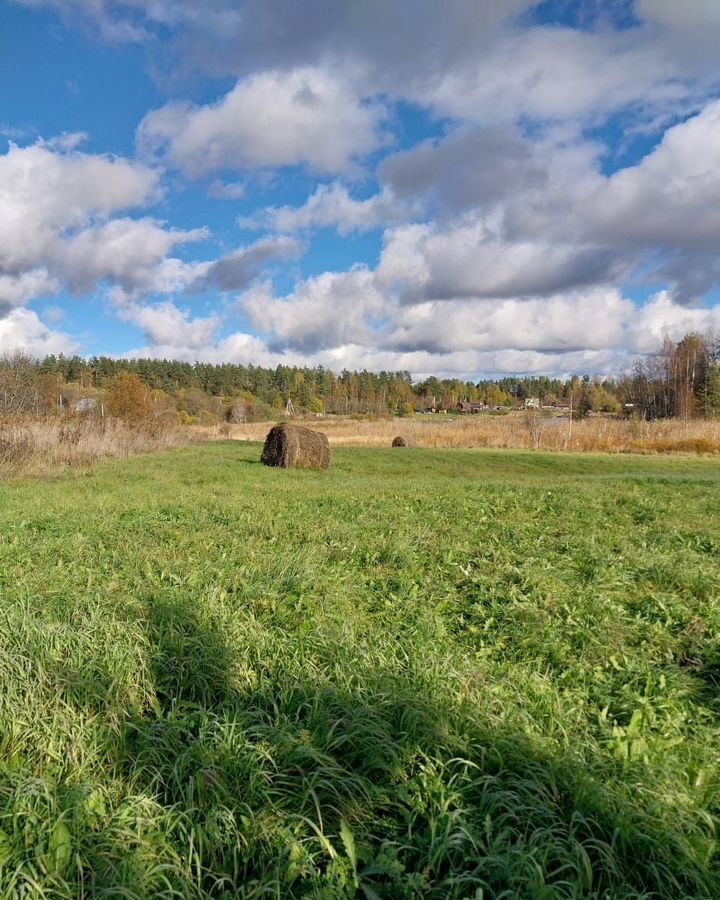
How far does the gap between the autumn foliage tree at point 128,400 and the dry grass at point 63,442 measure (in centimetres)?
618

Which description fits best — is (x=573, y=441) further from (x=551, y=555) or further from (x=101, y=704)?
(x=101, y=704)

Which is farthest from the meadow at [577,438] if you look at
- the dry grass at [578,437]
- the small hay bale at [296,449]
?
the small hay bale at [296,449]

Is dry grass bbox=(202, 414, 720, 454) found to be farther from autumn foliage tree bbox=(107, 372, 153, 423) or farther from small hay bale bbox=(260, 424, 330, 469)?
small hay bale bbox=(260, 424, 330, 469)

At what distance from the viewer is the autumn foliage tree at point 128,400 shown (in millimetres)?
32000

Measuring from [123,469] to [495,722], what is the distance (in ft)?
50.9

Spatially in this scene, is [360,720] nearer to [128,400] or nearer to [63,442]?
[63,442]

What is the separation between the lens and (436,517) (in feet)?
25.2

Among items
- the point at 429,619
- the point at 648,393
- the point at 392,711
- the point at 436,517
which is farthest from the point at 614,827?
the point at 648,393

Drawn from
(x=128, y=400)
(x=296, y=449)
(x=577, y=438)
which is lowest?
(x=577, y=438)

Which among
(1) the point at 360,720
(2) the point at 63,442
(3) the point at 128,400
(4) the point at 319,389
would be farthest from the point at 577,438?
(4) the point at 319,389

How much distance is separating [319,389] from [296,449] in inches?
3800

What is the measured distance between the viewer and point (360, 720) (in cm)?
272

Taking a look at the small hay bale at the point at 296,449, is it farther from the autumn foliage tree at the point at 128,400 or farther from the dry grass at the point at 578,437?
the autumn foliage tree at the point at 128,400

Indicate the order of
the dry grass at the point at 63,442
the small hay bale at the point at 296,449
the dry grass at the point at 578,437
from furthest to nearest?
the dry grass at the point at 578,437 → the small hay bale at the point at 296,449 → the dry grass at the point at 63,442
